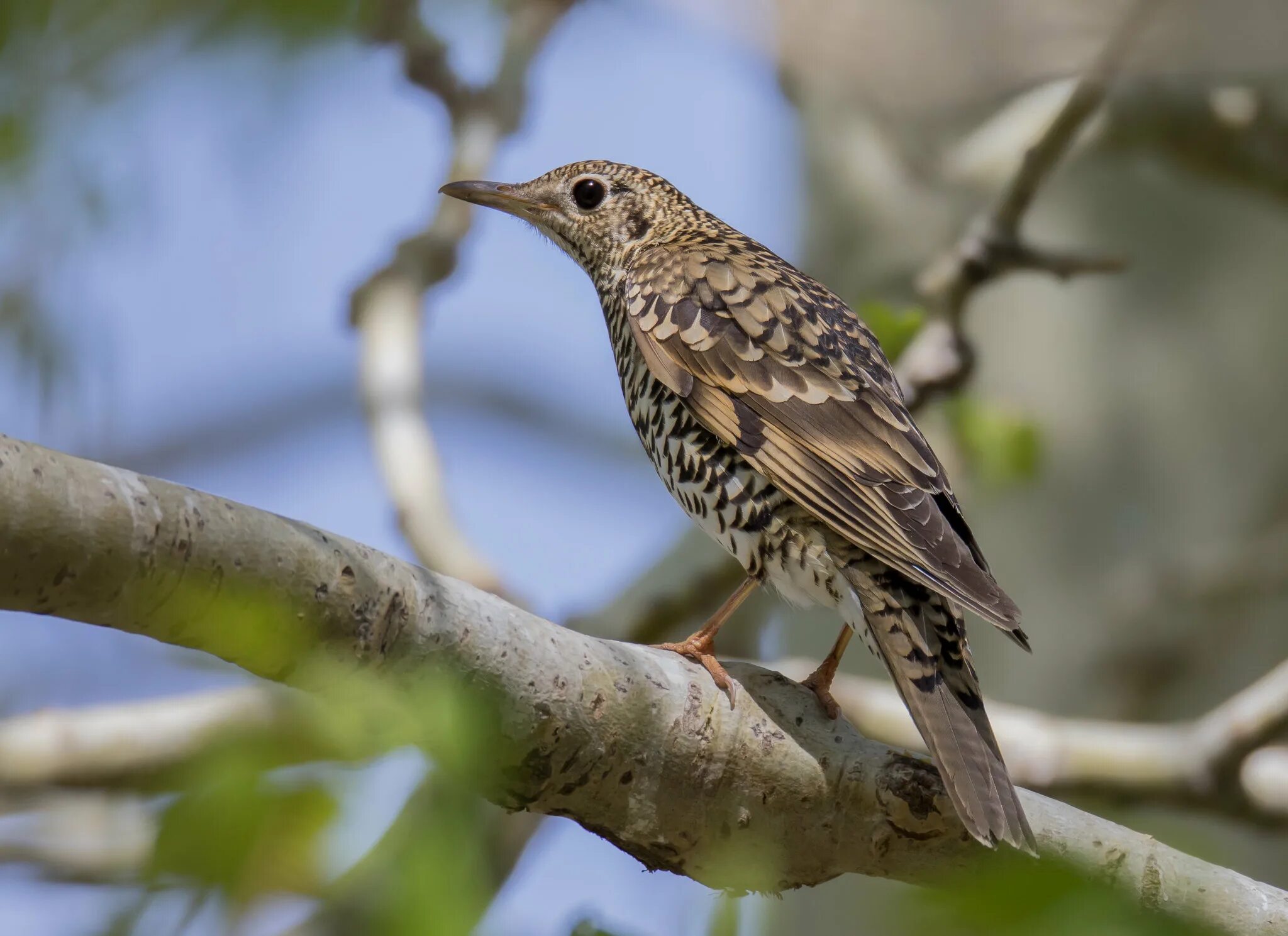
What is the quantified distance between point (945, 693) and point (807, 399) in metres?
1.12

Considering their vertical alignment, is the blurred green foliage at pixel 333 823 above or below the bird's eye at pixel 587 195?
below

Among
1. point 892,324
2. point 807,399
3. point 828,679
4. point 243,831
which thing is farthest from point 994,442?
point 243,831

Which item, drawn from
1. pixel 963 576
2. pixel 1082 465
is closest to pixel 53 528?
pixel 963 576

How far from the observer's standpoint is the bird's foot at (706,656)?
128 inches

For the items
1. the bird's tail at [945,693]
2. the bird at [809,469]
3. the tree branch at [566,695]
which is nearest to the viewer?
the tree branch at [566,695]

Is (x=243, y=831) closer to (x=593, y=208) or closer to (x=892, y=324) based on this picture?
(x=892, y=324)

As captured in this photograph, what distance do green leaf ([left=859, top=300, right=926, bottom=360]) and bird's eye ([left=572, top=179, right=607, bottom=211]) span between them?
110 cm

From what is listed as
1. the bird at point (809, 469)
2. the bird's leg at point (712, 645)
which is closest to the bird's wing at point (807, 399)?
the bird at point (809, 469)

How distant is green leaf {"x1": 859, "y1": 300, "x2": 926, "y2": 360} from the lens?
5.17 metres

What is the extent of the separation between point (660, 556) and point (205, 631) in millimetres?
3712

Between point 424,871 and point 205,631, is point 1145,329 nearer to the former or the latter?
Result: point 205,631

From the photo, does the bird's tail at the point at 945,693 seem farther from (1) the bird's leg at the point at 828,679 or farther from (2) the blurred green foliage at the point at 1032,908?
(2) the blurred green foliage at the point at 1032,908

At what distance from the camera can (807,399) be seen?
4.26 m

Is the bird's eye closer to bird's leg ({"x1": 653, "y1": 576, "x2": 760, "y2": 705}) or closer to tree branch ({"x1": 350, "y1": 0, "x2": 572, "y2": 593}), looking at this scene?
tree branch ({"x1": 350, "y1": 0, "x2": 572, "y2": 593})
